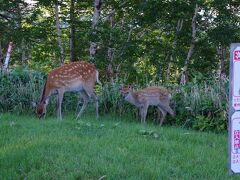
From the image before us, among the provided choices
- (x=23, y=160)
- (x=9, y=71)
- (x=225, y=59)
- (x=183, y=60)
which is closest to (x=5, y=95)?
(x=9, y=71)

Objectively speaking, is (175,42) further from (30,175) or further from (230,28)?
(30,175)

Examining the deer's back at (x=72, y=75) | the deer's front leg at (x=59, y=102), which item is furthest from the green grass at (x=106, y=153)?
the deer's back at (x=72, y=75)

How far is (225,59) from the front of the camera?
23312 millimetres

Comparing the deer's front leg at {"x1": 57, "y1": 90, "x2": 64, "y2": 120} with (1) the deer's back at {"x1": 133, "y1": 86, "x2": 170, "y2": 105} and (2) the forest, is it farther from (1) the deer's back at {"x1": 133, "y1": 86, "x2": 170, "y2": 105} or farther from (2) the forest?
(2) the forest

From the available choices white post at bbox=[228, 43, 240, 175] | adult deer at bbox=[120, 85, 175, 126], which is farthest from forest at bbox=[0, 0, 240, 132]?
white post at bbox=[228, 43, 240, 175]

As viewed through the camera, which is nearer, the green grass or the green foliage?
the green grass

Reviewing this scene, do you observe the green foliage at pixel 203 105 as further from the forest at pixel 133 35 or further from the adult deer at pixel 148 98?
the forest at pixel 133 35

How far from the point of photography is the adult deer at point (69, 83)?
11922 mm

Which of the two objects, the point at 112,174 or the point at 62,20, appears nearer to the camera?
the point at 112,174

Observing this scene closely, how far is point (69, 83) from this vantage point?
12.3 meters

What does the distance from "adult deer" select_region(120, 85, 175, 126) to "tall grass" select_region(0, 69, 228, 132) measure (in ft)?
0.70

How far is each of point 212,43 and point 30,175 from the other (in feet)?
45.0

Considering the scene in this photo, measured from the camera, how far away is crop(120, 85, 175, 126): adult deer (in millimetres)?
11523

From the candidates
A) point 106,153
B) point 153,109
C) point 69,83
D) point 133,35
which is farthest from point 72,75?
→ point 133,35
